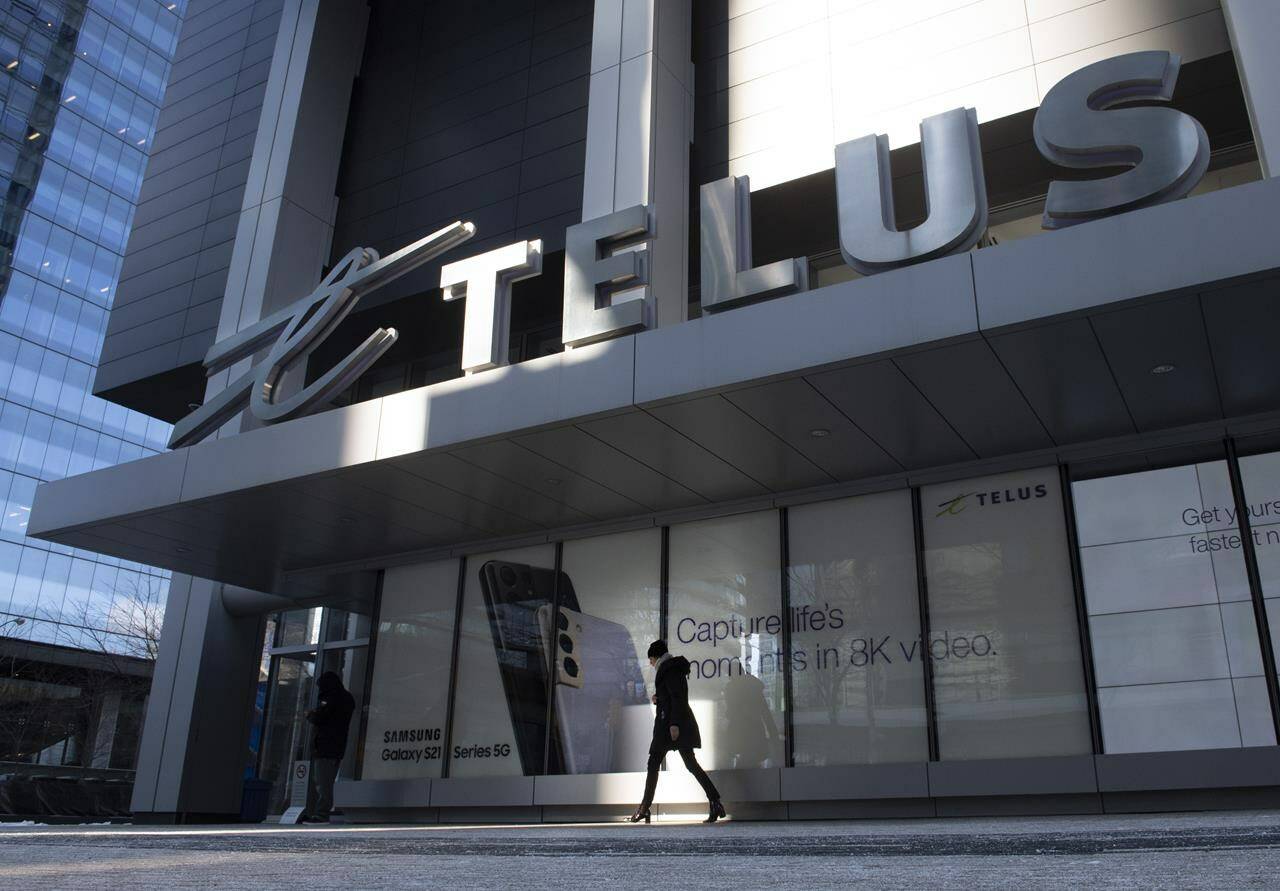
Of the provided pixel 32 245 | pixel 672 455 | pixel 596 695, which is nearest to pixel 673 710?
pixel 672 455

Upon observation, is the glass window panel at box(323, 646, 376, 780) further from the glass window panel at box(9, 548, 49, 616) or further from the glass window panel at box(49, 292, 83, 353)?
the glass window panel at box(49, 292, 83, 353)

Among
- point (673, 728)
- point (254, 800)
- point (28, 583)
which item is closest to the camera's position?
point (673, 728)

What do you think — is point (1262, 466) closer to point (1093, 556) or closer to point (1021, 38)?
point (1093, 556)

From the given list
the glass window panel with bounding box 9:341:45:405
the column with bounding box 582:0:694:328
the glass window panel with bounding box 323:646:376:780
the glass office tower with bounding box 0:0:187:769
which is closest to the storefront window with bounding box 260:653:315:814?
the glass window panel with bounding box 323:646:376:780

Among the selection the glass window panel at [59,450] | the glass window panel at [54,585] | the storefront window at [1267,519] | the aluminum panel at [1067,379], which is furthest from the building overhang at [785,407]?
the glass window panel at [59,450]

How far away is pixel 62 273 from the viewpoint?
66.1 metres

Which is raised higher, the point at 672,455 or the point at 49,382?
the point at 49,382

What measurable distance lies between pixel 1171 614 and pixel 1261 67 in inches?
220

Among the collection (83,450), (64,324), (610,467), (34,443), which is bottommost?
(610,467)

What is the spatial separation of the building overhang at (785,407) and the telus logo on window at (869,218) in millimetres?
745

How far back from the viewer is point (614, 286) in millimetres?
11891

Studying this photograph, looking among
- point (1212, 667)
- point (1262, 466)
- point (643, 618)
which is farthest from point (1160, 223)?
point (643, 618)

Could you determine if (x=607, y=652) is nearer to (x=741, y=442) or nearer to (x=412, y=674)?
(x=412, y=674)

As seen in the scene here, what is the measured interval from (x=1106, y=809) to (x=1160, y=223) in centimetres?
540
